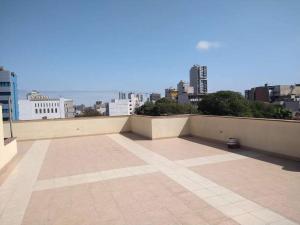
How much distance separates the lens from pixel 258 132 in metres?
7.17

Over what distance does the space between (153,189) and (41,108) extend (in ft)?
298

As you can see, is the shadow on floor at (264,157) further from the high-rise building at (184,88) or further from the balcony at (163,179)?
the high-rise building at (184,88)

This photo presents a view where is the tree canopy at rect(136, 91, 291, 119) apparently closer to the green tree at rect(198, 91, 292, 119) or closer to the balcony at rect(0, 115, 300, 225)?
the green tree at rect(198, 91, 292, 119)

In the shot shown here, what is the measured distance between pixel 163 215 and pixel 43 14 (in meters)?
9.13

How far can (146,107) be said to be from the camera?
4056 cm

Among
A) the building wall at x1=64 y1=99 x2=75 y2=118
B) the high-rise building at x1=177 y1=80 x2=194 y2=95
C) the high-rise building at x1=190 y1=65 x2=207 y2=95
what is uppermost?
the high-rise building at x1=190 y1=65 x2=207 y2=95

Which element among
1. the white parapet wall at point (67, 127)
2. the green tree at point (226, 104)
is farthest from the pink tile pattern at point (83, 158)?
the green tree at point (226, 104)

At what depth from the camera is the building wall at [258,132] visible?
6.07 meters

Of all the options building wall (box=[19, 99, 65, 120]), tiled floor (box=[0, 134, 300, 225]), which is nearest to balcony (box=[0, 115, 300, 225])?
tiled floor (box=[0, 134, 300, 225])

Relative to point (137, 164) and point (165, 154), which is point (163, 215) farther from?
point (165, 154)

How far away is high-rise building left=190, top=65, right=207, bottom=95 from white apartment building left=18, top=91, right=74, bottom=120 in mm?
61398

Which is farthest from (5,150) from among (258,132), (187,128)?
(258,132)

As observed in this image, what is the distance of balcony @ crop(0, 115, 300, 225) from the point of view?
343 cm

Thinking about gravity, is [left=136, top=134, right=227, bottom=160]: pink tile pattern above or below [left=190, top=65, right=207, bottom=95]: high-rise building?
below
